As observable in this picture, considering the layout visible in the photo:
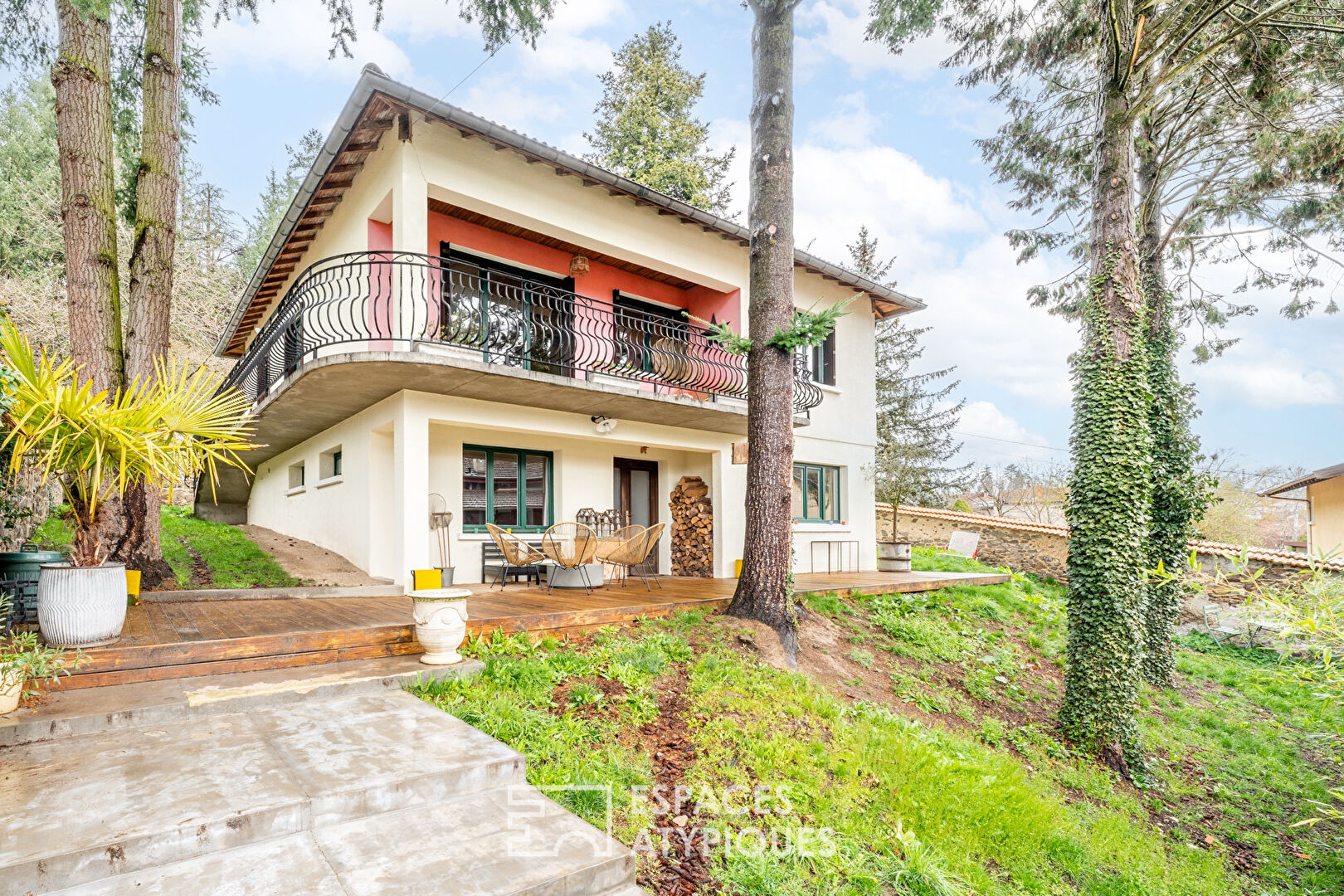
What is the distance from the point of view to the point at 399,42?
8484 millimetres

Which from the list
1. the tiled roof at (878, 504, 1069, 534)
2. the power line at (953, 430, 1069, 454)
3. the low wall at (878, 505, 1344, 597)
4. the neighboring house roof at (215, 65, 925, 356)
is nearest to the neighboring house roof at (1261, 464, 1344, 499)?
the low wall at (878, 505, 1344, 597)

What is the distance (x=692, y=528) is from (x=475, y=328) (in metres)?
5.00

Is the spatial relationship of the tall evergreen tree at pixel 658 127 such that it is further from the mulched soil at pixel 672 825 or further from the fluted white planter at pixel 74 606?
the mulched soil at pixel 672 825

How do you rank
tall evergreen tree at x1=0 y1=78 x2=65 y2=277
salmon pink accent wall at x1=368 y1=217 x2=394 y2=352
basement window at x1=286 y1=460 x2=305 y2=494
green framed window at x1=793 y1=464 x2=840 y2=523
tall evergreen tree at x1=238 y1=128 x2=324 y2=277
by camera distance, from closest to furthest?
salmon pink accent wall at x1=368 y1=217 x2=394 y2=352 < basement window at x1=286 y1=460 x2=305 y2=494 < green framed window at x1=793 y1=464 x2=840 y2=523 < tall evergreen tree at x1=0 y1=78 x2=65 y2=277 < tall evergreen tree at x1=238 y1=128 x2=324 y2=277

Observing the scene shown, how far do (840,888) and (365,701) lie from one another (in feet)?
9.76

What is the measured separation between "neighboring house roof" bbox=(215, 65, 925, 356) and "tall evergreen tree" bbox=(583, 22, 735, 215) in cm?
973

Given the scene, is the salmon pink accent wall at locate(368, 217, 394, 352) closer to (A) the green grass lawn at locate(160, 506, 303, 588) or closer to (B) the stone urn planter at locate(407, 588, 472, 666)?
(A) the green grass lawn at locate(160, 506, 303, 588)

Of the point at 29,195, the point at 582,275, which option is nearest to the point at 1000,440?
the point at 582,275

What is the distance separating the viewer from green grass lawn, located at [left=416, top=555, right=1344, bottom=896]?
11.6ft

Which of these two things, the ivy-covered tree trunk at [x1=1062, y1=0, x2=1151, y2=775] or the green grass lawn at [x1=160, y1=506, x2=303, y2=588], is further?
the green grass lawn at [x1=160, y1=506, x2=303, y2=588]

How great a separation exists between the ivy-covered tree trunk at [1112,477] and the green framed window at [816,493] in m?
5.33

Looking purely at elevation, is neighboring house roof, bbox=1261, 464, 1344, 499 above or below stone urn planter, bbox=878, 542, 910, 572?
above

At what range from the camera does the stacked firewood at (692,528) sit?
11.2 meters

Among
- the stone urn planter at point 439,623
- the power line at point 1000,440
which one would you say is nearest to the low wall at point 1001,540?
the power line at point 1000,440
